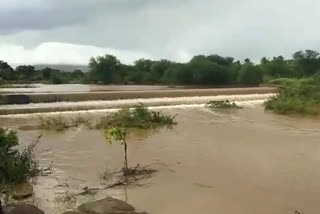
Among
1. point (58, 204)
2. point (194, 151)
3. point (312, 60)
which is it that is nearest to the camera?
point (58, 204)

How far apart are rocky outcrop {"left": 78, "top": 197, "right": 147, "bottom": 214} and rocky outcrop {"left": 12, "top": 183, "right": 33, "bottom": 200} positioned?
50.7 inches

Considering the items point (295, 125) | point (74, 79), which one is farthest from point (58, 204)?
point (74, 79)

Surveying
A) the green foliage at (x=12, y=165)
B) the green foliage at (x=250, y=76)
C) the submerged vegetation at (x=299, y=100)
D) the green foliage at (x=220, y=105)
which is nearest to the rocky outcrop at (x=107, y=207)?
the green foliage at (x=12, y=165)

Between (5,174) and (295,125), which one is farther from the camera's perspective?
(295,125)

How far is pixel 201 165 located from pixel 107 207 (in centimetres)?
376

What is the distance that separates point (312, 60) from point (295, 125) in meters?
36.2

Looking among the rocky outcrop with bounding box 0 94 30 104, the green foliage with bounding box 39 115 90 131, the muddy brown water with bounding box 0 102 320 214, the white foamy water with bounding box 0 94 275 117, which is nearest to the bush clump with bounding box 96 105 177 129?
the muddy brown water with bounding box 0 102 320 214

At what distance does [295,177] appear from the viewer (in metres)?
8.59

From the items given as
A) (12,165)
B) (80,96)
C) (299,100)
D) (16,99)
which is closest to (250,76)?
(299,100)

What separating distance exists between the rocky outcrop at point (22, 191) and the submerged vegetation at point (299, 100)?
1431cm

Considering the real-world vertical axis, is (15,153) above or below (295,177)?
above

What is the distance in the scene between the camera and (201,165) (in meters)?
9.64

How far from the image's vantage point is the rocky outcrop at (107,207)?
242 inches

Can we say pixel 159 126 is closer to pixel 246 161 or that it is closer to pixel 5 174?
pixel 246 161
